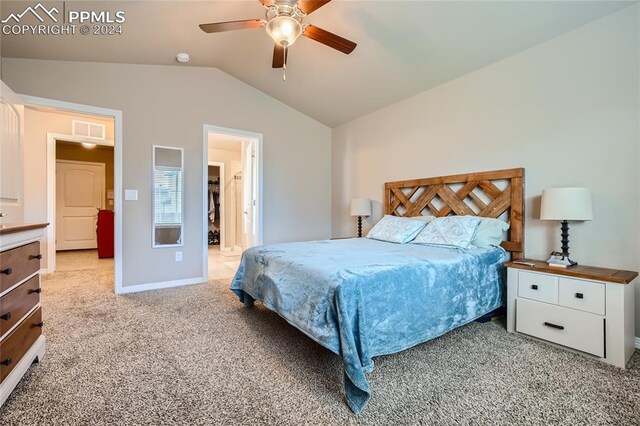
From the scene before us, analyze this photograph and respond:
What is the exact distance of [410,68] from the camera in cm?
313

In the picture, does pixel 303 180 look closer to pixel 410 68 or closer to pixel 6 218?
pixel 410 68

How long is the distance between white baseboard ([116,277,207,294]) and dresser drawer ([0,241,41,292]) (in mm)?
1752

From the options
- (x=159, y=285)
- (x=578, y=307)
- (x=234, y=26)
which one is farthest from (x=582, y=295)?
(x=159, y=285)

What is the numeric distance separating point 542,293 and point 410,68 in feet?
8.20

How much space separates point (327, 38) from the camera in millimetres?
2221

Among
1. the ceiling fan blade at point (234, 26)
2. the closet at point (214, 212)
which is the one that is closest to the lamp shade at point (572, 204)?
the ceiling fan blade at point (234, 26)

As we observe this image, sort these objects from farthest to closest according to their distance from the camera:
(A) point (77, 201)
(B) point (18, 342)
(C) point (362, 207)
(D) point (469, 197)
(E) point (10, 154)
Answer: (A) point (77, 201) → (C) point (362, 207) → (D) point (469, 197) → (E) point (10, 154) → (B) point (18, 342)

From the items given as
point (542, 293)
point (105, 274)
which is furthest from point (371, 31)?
point (105, 274)

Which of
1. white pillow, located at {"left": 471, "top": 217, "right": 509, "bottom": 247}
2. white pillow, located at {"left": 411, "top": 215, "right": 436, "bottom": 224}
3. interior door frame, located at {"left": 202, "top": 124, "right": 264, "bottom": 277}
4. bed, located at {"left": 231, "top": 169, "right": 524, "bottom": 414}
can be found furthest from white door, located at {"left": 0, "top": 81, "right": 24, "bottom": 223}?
white pillow, located at {"left": 471, "top": 217, "right": 509, "bottom": 247}

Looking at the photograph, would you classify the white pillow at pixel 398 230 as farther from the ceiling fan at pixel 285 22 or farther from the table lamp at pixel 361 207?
the ceiling fan at pixel 285 22

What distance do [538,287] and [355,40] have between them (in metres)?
2.75

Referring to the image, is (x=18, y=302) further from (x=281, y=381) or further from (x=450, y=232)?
(x=450, y=232)

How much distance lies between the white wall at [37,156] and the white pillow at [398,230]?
15.6ft

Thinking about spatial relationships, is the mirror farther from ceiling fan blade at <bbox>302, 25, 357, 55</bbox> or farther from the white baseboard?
ceiling fan blade at <bbox>302, 25, 357, 55</bbox>
